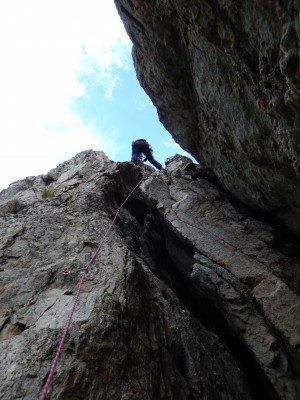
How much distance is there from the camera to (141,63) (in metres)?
9.62

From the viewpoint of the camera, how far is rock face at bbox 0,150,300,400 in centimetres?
538

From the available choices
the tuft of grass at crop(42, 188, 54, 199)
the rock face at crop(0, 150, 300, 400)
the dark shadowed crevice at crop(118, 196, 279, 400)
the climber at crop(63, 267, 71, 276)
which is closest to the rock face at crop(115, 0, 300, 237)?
the rock face at crop(0, 150, 300, 400)

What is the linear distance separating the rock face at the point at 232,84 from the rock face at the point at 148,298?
133 cm

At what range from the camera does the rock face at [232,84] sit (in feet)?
15.3

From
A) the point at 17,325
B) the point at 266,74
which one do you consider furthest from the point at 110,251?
the point at 266,74

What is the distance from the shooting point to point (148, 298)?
7098mm

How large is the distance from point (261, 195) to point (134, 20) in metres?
4.80

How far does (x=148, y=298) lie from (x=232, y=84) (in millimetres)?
4177

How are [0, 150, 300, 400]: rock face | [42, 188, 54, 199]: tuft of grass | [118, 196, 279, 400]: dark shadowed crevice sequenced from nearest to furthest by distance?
[0, 150, 300, 400]: rock face < [118, 196, 279, 400]: dark shadowed crevice < [42, 188, 54, 199]: tuft of grass

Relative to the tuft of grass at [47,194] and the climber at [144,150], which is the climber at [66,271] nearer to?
the tuft of grass at [47,194]

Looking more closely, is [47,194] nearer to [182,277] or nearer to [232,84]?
[182,277]

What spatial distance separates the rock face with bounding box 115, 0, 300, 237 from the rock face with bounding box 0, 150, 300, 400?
133 cm

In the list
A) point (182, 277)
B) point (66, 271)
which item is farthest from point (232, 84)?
point (182, 277)

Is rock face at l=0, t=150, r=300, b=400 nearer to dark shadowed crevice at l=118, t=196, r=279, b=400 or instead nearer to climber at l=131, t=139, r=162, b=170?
dark shadowed crevice at l=118, t=196, r=279, b=400
